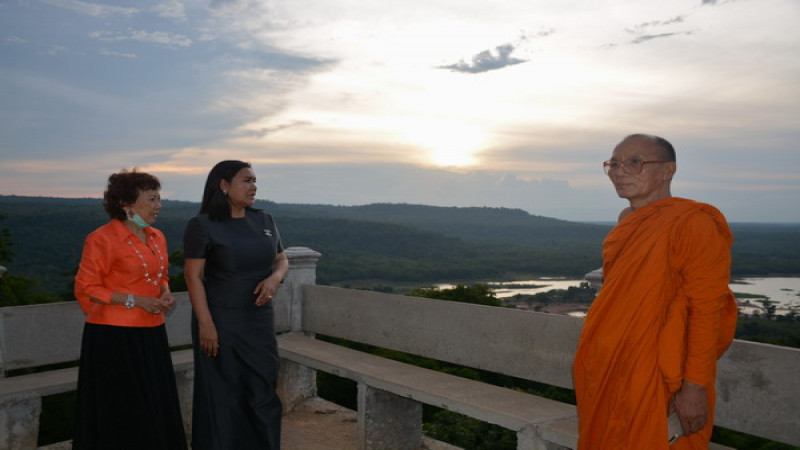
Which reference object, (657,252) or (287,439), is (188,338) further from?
(657,252)

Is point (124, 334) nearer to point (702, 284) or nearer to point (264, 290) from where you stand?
point (264, 290)

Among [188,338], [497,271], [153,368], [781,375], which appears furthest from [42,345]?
[497,271]

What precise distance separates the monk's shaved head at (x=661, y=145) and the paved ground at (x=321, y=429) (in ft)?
10.3

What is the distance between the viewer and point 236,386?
381 centimetres

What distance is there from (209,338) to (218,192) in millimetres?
802

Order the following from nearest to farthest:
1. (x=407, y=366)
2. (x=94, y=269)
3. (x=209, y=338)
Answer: (x=94, y=269)
(x=209, y=338)
(x=407, y=366)

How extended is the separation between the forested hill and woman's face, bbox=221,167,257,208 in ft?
62.2

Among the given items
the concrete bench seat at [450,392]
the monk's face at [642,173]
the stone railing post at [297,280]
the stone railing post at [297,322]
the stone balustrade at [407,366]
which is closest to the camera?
the monk's face at [642,173]

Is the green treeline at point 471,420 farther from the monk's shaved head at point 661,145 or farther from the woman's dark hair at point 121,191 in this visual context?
the woman's dark hair at point 121,191

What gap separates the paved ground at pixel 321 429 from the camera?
514cm

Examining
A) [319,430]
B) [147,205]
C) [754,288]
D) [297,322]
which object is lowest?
[754,288]

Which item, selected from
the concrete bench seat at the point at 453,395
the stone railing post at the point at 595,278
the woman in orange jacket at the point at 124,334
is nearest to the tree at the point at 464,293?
the concrete bench seat at the point at 453,395

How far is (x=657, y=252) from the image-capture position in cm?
246

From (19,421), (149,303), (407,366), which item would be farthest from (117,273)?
(407,366)
